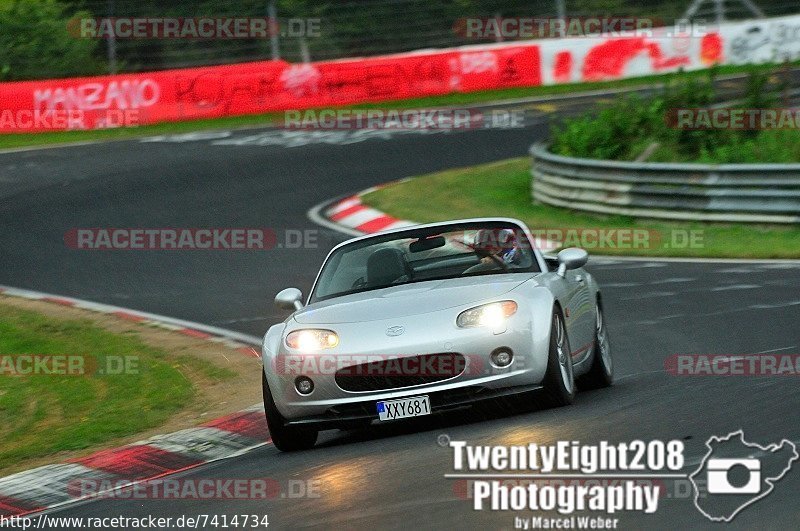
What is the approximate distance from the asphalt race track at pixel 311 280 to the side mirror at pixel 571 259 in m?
0.81

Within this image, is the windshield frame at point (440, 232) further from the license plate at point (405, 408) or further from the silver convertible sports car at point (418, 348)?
the license plate at point (405, 408)

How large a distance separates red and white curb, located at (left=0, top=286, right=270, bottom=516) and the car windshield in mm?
962

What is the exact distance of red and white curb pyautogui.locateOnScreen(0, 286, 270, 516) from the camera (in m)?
7.80

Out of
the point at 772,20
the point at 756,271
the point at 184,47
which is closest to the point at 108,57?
the point at 184,47

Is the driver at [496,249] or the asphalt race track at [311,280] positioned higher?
the driver at [496,249]

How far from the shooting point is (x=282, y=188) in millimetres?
23594

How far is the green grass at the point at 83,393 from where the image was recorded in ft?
31.7

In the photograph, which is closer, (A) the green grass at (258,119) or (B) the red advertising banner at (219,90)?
(A) the green grass at (258,119)

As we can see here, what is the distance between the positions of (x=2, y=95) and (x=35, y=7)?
20.4ft

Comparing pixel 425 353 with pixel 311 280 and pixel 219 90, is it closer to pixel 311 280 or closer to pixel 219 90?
pixel 311 280

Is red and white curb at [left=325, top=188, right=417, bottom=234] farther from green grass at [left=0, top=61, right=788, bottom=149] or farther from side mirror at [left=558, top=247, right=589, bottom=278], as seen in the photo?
side mirror at [left=558, top=247, right=589, bottom=278]

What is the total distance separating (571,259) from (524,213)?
37.4 ft

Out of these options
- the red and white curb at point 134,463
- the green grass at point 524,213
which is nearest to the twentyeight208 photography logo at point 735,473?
the red and white curb at point 134,463

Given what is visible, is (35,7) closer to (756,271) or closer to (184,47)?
(184,47)
